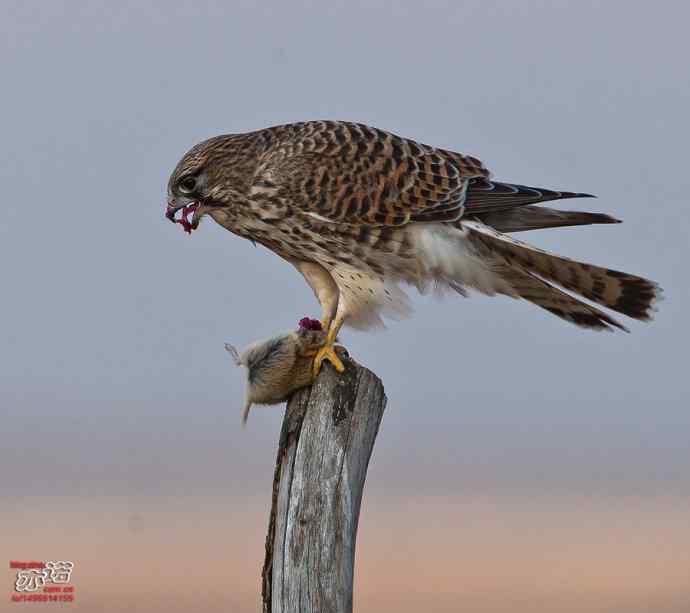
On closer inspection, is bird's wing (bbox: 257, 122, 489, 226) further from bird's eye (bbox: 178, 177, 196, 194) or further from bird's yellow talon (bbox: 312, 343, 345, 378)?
bird's yellow talon (bbox: 312, 343, 345, 378)

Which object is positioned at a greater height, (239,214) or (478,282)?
(239,214)

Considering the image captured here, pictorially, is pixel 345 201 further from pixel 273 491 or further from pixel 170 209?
pixel 273 491

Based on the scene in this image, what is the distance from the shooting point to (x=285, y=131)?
4.70m

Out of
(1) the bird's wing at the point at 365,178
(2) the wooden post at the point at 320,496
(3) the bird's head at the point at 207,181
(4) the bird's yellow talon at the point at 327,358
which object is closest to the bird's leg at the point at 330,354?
(4) the bird's yellow talon at the point at 327,358

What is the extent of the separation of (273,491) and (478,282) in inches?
60.4

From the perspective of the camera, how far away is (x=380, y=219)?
4391 millimetres

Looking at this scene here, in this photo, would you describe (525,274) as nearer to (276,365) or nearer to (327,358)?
(327,358)

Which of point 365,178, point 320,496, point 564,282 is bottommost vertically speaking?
point 320,496

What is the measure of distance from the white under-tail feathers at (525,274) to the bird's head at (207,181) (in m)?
0.83

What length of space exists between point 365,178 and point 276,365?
1135mm

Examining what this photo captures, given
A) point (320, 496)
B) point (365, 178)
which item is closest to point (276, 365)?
point (320, 496)

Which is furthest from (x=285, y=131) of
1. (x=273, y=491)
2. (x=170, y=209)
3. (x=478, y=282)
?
(x=273, y=491)

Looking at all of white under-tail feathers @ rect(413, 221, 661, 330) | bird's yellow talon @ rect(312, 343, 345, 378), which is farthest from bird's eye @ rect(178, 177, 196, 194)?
bird's yellow talon @ rect(312, 343, 345, 378)

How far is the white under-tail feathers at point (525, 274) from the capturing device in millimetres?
4305
